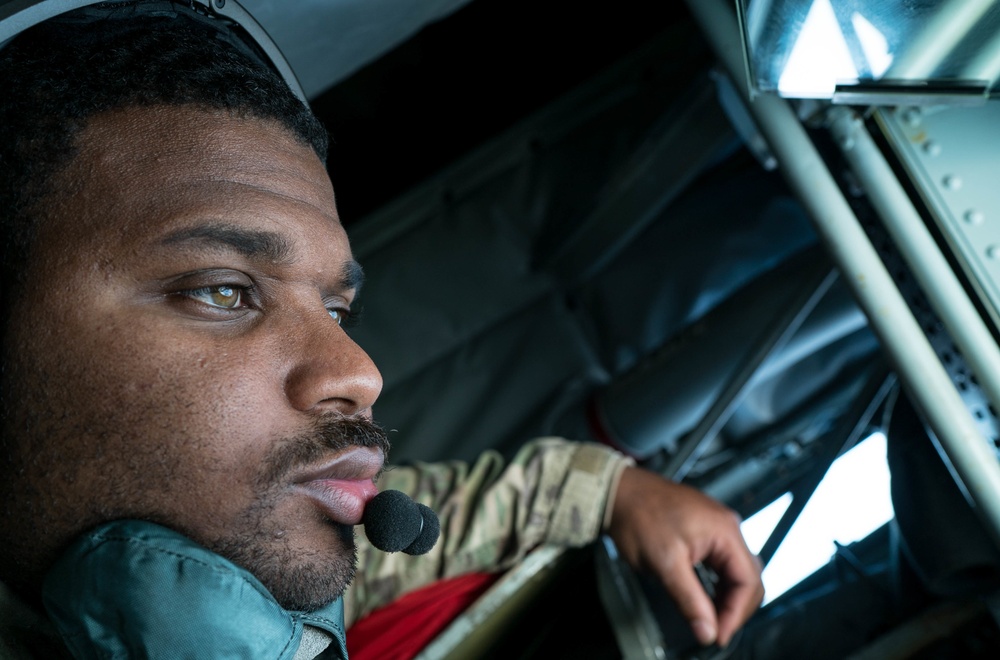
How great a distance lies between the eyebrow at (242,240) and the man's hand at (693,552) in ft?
2.30

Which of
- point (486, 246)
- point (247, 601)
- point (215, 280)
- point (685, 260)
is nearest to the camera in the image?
point (247, 601)

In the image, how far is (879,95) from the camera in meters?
1.00

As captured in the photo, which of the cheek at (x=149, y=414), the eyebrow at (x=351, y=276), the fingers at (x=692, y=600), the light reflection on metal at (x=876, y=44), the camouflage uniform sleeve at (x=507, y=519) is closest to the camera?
the cheek at (x=149, y=414)

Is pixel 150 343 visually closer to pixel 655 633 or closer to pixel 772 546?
pixel 655 633

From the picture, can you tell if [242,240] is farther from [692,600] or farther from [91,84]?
[692,600]

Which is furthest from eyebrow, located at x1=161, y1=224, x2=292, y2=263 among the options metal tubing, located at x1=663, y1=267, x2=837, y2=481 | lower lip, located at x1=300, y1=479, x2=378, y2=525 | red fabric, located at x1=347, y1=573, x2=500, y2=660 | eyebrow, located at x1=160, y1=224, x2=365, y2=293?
metal tubing, located at x1=663, y1=267, x2=837, y2=481

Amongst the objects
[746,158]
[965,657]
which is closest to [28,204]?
[965,657]

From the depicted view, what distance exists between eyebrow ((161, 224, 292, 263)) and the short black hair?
0.16m

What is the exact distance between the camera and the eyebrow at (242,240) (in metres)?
0.87

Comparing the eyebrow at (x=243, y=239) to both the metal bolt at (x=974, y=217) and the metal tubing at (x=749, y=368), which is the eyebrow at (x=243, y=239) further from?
the metal tubing at (x=749, y=368)

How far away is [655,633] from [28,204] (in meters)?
1.03

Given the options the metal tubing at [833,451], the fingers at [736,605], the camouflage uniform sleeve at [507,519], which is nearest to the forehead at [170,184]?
the camouflage uniform sleeve at [507,519]

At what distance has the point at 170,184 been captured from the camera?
900 mm

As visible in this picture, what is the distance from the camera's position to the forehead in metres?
0.87
